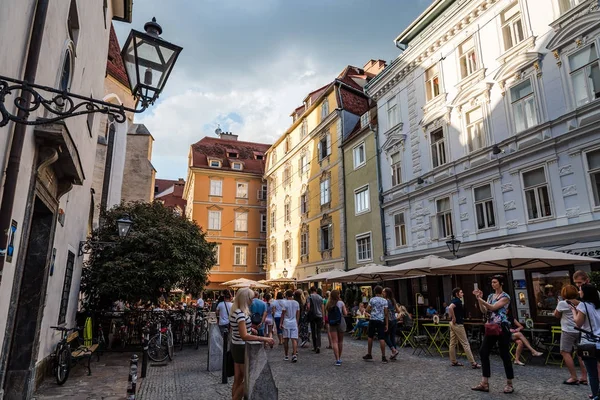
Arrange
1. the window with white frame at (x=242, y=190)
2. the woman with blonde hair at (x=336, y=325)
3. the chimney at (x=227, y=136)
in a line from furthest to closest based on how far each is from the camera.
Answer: the chimney at (x=227, y=136)
the window with white frame at (x=242, y=190)
the woman with blonde hair at (x=336, y=325)

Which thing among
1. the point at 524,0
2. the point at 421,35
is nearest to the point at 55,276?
the point at 524,0

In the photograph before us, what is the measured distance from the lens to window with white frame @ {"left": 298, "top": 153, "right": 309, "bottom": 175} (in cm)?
3277

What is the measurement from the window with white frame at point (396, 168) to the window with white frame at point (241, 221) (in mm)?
22737

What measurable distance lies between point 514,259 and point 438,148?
28.9 ft

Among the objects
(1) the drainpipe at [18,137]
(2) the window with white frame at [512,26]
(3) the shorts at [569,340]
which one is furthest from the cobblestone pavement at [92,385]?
(2) the window with white frame at [512,26]

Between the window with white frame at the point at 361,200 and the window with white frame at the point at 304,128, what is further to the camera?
the window with white frame at the point at 304,128

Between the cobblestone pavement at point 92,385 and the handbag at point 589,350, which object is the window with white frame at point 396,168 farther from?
the handbag at point 589,350

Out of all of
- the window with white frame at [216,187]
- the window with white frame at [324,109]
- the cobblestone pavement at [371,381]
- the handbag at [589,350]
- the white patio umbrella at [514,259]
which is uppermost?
the window with white frame at [324,109]

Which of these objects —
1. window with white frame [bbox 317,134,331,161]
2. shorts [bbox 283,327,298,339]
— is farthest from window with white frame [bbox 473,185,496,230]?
window with white frame [bbox 317,134,331,161]

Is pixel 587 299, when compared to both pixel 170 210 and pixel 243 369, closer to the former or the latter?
pixel 243 369

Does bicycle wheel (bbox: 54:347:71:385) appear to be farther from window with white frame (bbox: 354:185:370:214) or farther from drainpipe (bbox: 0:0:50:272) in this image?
window with white frame (bbox: 354:185:370:214)

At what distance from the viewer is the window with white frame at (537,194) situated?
44.5 feet

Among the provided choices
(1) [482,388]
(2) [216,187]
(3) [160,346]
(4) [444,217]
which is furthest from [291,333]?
(2) [216,187]

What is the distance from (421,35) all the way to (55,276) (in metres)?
19.0
